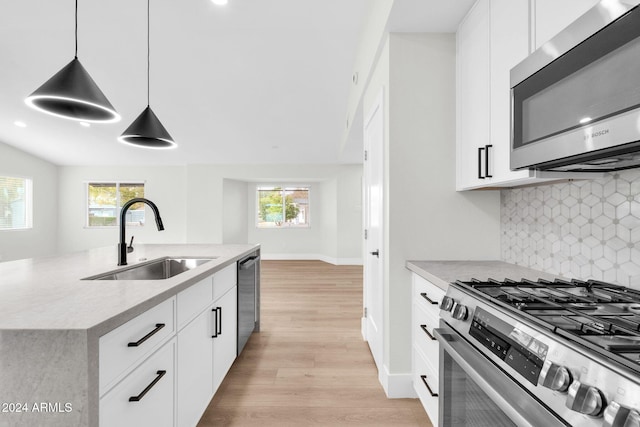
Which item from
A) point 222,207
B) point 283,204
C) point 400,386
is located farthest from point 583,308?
point 283,204

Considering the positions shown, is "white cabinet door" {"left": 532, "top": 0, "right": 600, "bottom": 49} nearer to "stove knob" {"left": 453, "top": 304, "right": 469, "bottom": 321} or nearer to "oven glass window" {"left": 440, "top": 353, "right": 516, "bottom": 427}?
"stove knob" {"left": 453, "top": 304, "right": 469, "bottom": 321}

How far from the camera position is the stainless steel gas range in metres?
0.60

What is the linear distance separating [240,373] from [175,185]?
6626 millimetres

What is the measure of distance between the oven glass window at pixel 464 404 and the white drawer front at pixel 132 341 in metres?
1.10

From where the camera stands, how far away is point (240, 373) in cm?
228

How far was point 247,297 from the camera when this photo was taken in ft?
8.50

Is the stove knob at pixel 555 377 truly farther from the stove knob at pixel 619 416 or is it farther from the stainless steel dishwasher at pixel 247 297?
the stainless steel dishwasher at pixel 247 297

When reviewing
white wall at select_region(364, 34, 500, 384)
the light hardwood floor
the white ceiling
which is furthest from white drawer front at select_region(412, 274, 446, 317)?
the white ceiling

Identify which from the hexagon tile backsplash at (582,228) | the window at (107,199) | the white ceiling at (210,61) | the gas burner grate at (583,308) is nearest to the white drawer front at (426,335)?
the gas burner grate at (583,308)

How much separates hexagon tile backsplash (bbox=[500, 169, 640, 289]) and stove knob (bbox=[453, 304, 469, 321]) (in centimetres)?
68

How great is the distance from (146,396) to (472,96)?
6.83ft

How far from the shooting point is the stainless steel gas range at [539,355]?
0.60 meters

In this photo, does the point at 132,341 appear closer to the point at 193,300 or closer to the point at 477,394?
the point at 193,300

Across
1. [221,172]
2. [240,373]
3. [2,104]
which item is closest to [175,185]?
[221,172]
